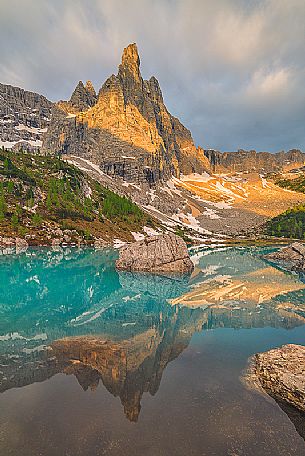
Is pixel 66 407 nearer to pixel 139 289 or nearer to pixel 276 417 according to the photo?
pixel 276 417

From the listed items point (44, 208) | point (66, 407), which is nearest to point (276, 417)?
point (66, 407)

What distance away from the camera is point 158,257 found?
63312 millimetres

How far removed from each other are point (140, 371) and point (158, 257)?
4469cm

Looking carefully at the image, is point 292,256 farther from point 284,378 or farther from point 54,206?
point 54,206

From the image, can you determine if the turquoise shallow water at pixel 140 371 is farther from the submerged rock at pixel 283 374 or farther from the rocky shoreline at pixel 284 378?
the submerged rock at pixel 283 374

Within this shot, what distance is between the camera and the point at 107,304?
37969 millimetres

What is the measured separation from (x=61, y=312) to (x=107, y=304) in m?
6.64

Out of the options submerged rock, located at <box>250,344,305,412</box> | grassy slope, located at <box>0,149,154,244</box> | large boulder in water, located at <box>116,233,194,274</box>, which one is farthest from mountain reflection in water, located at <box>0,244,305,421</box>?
grassy slope, located at <box>0,149,154,244</box>

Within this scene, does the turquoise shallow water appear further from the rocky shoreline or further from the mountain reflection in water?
the rocky shoreline

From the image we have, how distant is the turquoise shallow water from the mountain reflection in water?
136 millimetres

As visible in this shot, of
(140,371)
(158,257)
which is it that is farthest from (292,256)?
(140,371)

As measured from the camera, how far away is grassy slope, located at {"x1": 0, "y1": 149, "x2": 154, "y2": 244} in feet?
353

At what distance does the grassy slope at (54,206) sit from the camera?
10750 cm

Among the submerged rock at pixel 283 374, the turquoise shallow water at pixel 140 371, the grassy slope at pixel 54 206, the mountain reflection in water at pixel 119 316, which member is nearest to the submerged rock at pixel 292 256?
the mountain reflection in water at pixel 119 316
